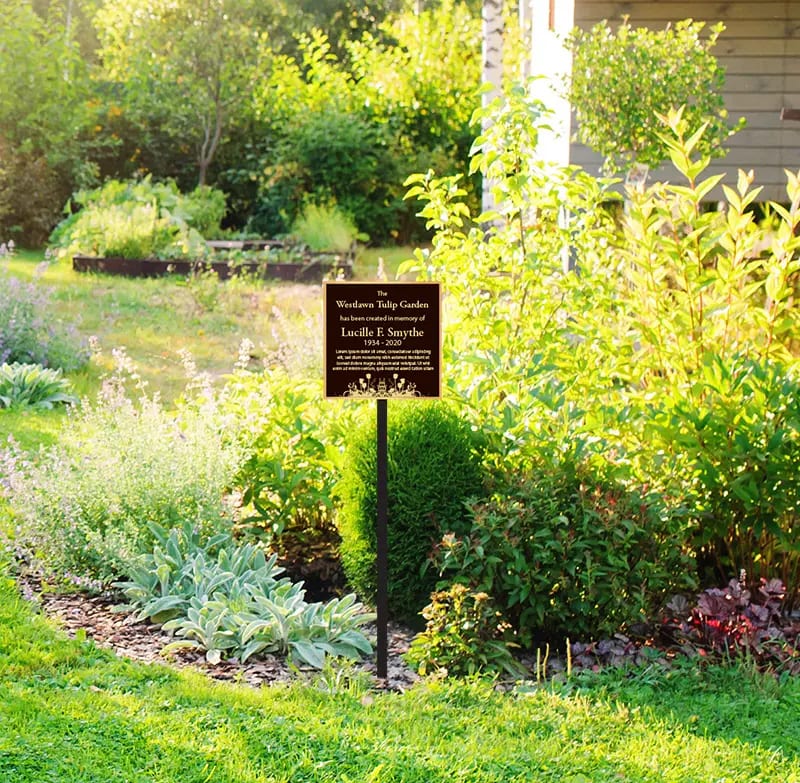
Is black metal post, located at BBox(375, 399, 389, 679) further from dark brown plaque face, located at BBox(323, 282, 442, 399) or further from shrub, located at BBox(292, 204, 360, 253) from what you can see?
shrub, located at BBox(292, 204, 360, 253)

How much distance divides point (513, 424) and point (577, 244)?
3.71 feet

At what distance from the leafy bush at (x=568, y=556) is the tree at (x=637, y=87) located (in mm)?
4403

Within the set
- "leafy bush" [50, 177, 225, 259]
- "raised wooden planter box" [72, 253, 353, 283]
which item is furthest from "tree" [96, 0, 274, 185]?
"raised wooden planter box" [72, 253, 353, 283]

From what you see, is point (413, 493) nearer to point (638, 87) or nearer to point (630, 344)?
point (630, 344)

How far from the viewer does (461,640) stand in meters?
4.35

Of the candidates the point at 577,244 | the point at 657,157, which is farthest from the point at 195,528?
the point at 657,157

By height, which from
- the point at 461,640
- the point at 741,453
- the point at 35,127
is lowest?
the point at 461,640

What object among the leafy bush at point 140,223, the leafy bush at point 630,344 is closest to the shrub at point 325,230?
the leafy bush at point 140,223

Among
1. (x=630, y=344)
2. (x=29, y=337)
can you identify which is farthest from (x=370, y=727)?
(x=29, y=337)

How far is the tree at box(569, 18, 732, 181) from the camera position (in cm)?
841

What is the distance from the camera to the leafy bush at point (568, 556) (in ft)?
14.8

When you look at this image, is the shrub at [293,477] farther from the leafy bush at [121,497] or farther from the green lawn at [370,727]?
the green lawn at [370,727]

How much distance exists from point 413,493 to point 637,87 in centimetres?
471

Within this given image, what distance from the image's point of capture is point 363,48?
20.2 metres
